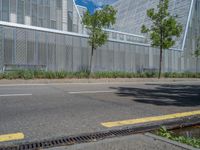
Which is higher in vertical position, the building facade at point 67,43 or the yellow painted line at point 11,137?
the building facade at point 67,43

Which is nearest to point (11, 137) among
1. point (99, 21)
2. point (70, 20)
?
point (99, 21)

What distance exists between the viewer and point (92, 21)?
22812 mm

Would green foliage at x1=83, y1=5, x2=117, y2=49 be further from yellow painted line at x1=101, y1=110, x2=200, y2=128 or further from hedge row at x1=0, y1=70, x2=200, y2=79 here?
yellow painted line at x1=101, y1=110, x2=200, y2=128

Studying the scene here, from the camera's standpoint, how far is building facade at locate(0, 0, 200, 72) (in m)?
22.5

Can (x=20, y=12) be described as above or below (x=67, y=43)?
above

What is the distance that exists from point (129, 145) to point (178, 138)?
3.06ft

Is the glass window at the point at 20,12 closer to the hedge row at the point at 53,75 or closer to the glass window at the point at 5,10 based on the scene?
the glass window at the point at 5,10

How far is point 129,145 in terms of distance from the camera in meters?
4.16

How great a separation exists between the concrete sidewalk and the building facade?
60.4 feet

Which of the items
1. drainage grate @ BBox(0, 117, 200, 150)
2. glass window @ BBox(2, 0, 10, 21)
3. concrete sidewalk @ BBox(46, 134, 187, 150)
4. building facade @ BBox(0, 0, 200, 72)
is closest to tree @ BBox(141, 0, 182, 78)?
building facade @ BBox(0, 0, 200, 72)

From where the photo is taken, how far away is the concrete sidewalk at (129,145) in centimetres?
403

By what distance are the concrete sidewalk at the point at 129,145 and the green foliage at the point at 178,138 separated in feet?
1.00

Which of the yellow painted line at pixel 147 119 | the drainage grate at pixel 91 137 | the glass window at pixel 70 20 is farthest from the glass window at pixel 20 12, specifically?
the drainage grate at pixel 91 137

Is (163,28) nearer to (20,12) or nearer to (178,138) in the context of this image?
(20,12)
